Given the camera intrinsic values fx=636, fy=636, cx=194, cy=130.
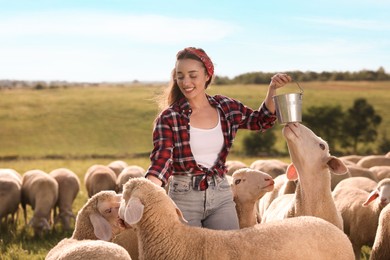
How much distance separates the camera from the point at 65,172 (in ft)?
52.7

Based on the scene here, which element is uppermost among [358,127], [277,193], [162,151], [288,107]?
[288,107]

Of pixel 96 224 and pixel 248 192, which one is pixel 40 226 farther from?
pixel 96 224

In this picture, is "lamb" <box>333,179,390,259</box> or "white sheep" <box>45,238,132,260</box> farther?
"lamb" <box>333,179,390,259</box>

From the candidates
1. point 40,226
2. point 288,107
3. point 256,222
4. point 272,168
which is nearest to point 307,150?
point 288,107

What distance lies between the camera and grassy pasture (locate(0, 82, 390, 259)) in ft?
161

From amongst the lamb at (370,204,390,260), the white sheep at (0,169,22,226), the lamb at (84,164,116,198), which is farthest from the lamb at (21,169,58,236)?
the lamb at (370,204,390,260)

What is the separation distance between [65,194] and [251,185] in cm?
905

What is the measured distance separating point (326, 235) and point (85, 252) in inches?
73.4

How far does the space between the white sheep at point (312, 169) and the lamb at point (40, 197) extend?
26.2ft

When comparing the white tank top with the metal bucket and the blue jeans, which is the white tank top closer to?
the blue jeans

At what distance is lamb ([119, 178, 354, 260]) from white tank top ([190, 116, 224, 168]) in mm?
789

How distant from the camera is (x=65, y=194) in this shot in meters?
15.1

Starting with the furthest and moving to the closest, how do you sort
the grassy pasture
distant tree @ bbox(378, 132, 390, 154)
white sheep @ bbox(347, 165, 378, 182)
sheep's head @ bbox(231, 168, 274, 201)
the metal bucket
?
1. the grassy pasture
2. distant tree @ bbox(378, 132, 390, 154)
3. white sheep @ bbox(347, 165, 378, 182)
4. sheep's head @ bbox(231, 168, 274, 201)
5. the metal bucket

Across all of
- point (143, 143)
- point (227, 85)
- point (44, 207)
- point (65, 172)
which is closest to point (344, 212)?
point (44, 207)
